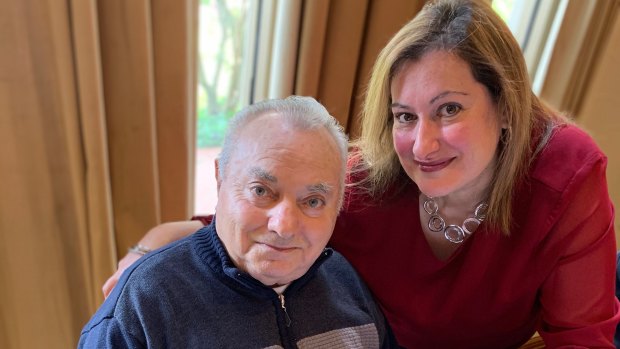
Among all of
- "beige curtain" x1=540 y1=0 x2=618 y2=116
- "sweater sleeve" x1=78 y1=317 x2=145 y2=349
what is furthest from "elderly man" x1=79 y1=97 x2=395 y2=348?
"beige curtain" x1=540 y1=0 x2=618 y2=116

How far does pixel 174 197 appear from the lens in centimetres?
169

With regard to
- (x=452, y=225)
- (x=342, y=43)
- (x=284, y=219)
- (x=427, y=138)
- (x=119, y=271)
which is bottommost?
(x=119, y=271)

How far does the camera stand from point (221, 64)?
74.9 inches

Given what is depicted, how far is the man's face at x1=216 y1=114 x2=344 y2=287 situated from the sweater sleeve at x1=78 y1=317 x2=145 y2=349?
9.5 inches

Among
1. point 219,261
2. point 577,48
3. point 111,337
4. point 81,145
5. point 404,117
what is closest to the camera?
point 111,337

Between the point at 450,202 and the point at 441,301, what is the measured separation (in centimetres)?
27

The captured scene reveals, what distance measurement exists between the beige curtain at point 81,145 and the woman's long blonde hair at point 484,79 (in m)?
0.62

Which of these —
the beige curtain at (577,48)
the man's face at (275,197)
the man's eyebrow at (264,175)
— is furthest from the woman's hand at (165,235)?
the beige curtain at (577,48)

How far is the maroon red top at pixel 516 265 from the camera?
1.21 m

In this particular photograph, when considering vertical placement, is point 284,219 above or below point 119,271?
above

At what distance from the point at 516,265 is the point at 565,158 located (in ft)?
0.94

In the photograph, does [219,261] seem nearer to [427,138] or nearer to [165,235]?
[165,235]

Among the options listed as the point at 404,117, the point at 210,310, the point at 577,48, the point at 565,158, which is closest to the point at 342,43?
the point at 404,117

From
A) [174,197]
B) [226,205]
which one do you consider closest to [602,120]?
[174,197]
